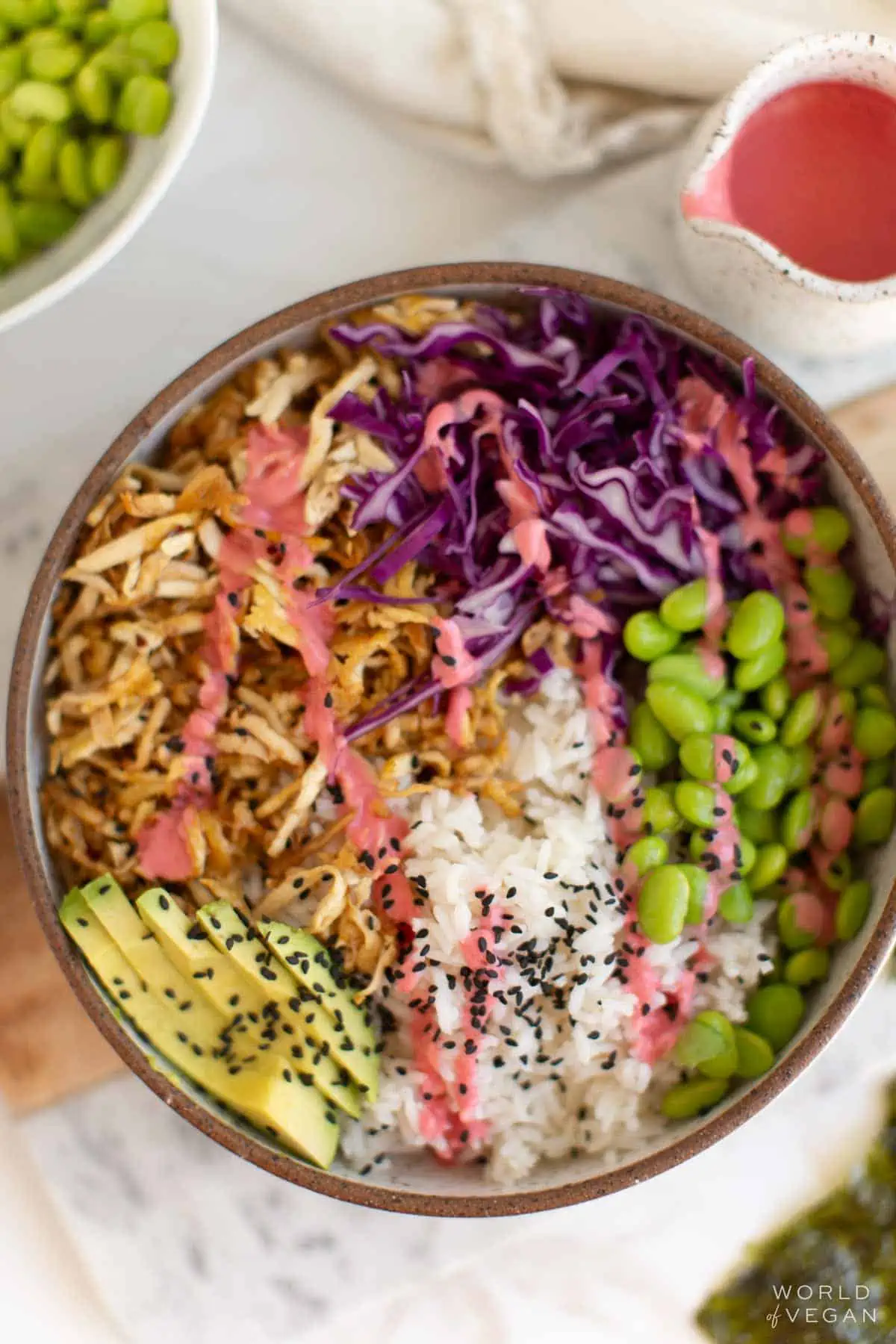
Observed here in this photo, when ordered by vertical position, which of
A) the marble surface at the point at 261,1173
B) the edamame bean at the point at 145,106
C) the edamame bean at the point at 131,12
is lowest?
the marble surface at the point at 261,1173

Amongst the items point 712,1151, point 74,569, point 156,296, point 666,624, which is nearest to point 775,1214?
point 712,1151

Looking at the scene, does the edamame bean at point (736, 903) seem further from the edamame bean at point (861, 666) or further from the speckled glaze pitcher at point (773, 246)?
the speckled glaze pitcher at point (773, 246)

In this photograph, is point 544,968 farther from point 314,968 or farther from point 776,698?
point 776,698

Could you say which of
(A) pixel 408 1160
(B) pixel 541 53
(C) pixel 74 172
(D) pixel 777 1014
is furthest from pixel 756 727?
(C) pixel 74 172

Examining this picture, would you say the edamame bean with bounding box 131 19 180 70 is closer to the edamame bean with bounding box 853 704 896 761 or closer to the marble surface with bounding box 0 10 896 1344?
the marble surface with bounding box 0 10 896 1344

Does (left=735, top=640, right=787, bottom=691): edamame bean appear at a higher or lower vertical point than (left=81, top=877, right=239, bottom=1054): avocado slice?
higher

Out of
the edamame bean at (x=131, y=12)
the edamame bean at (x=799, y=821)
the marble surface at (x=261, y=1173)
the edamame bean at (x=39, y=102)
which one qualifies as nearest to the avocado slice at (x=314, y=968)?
the marble surface at (x=261, y=1173)

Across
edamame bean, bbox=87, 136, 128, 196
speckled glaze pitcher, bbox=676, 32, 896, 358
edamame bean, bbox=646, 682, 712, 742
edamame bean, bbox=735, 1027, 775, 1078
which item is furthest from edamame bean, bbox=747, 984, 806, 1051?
edamame bean, bbox=87, 136, 128, 196
